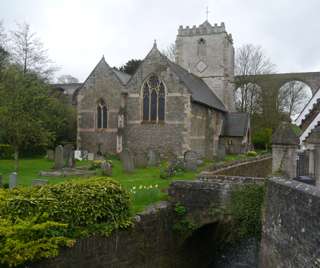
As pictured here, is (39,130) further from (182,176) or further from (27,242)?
(27,242)

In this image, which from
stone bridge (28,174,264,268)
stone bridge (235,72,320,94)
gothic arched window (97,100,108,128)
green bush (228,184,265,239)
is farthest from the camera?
stone bridge (235,72,320,94)

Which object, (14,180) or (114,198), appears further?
(14,180)

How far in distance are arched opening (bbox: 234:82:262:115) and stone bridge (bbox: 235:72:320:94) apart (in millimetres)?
638

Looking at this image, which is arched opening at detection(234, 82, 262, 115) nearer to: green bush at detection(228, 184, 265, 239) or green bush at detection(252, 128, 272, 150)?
green bush at detection(252, 128, 272, 150)

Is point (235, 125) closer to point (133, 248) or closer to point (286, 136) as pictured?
point (286, 136)

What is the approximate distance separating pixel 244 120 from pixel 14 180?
28.9m

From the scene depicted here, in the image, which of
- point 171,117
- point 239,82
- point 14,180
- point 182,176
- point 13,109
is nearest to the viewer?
point 14,180

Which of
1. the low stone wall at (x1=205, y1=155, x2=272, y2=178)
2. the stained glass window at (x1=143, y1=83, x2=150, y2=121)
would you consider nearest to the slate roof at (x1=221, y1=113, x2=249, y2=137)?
the low stone wall at (x1=205, y1=155, x2=272, y2=178)

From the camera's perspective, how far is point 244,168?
20047 millimetres

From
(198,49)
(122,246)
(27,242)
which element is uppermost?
(198,49)

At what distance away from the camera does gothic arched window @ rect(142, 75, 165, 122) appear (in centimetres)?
2803

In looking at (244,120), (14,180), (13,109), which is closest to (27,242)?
(14,180)

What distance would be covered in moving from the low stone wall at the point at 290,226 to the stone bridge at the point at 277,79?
39817 millimetres

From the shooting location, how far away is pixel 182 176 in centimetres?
1709
